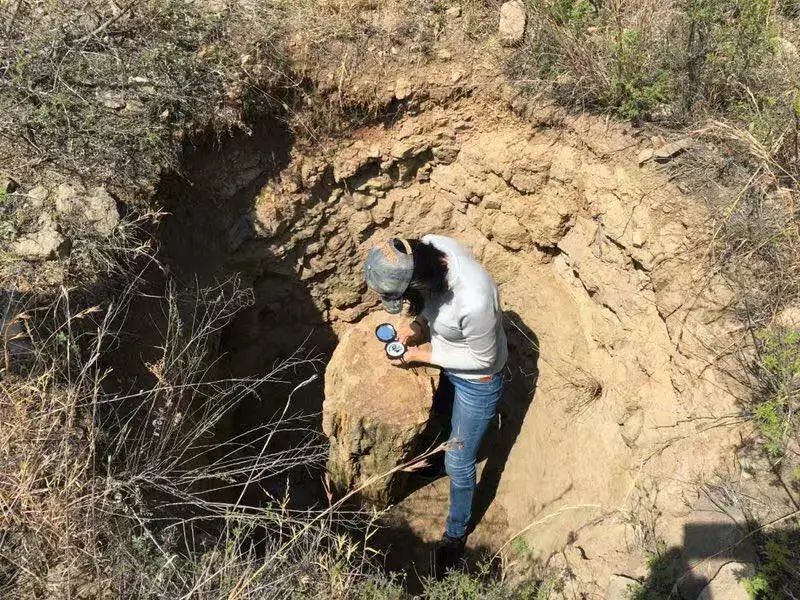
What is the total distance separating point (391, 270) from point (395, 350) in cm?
87

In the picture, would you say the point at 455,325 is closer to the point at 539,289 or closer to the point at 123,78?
the point at 539,289

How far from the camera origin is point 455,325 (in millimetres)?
2830

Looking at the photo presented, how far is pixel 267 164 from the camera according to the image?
140 inches

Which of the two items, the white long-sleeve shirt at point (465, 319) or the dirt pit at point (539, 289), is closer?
the dirt pit at point (539, 289)

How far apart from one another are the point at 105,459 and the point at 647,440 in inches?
95.9

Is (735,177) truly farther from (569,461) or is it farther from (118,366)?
(118,366)

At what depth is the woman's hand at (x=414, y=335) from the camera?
11.1ft

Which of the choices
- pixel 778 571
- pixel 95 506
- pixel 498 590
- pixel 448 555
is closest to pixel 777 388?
pixel 778 571

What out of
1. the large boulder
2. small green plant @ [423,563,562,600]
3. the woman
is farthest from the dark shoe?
small green plant @ [423,563,562,600]

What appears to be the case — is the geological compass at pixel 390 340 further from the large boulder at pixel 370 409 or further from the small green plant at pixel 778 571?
the small green plant at pixel 778 571

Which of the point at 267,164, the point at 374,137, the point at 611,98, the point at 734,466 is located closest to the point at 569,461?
the point at 734,466

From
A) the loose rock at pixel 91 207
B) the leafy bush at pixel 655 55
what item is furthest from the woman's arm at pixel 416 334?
the loose rock at pixel 91 207

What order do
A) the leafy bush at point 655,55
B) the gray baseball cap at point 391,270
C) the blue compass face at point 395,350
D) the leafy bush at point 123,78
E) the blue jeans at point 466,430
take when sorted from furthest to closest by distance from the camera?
the blue compass face at point 395,350 < the blue jeans at point 466,430 < the leafy bush at point 655,55 < the leafy bush at point 123,78 < the gray baseball cap at point 391,270

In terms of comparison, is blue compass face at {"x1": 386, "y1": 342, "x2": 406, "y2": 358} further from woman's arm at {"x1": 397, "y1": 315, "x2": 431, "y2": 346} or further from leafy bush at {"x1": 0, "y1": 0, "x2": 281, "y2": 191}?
leafy bush at {"x1": 0, "y1": 0, "x2": 281, "y2": 191}
